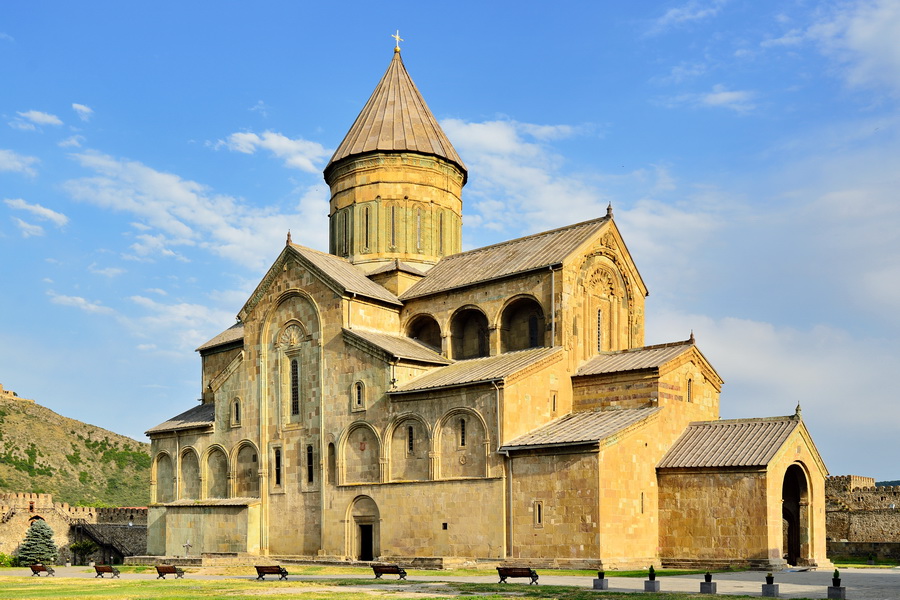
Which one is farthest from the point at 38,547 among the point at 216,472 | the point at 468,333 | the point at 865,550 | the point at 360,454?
the point at 865,550

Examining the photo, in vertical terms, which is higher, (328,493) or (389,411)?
(389,411)

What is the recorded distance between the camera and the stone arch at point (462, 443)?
3138 centimetres

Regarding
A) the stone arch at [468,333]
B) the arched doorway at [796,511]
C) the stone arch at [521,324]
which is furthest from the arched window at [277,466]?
the arched doorway at [796,511]

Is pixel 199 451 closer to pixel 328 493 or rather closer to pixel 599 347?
pixel 328 493

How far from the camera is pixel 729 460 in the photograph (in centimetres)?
3033

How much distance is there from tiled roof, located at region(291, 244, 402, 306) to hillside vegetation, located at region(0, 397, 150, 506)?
1543 inches

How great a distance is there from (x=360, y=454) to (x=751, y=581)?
48.4ft

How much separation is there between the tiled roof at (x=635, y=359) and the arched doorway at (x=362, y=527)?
8.46 meters

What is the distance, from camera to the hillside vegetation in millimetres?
70500

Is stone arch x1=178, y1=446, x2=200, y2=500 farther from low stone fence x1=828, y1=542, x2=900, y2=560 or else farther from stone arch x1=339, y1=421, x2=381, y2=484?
low stone fence x1=828, y1=542, x2=900, y2=560

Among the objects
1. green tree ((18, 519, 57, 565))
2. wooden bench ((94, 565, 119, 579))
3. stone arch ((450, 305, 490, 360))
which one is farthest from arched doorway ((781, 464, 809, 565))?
green tree ((18, 519, 57, 565))

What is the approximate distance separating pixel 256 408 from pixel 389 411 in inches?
275

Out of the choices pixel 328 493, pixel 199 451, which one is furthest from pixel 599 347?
pixel 199 451

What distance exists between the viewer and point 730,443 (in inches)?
1235
